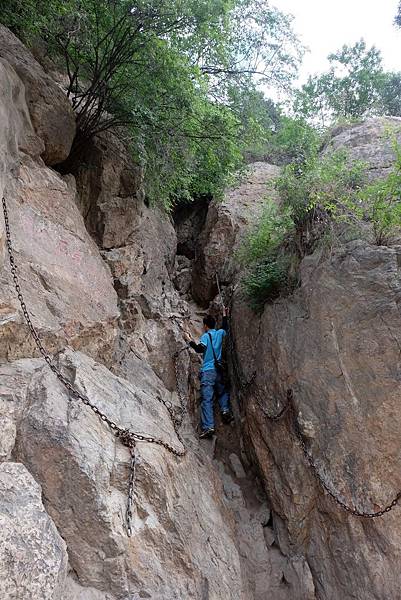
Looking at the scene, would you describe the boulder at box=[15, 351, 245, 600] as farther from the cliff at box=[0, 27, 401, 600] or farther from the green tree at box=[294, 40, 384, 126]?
the green tree at box=[294, 40, 384, 126]

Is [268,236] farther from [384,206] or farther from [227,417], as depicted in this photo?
[227,417]

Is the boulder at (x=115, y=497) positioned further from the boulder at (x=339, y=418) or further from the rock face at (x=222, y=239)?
the rock face at (x=222, y=239)

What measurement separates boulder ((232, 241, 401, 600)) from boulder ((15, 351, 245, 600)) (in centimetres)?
126

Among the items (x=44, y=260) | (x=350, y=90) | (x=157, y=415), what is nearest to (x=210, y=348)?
(x=157, y=415)

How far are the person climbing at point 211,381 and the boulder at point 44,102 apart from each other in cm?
415

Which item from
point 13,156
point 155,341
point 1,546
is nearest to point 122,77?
point 13,156

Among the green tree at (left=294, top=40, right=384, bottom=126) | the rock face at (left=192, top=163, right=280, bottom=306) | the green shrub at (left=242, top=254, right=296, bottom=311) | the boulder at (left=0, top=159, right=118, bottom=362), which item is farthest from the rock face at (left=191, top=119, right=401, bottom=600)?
the green tree at (left=294, top=40, right=384, bottom=126)

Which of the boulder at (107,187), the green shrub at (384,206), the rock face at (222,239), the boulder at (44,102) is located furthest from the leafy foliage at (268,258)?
the boulder at (44,102)

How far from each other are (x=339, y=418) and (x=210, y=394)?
Answer: 255cm

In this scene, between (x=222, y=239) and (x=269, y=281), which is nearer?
(x=269, y=281)

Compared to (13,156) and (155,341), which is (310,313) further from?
(13,156)

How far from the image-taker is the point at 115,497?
12.4ft

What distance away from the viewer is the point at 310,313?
20.4 feet

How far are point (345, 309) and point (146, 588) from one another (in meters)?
4.10
